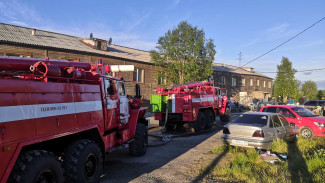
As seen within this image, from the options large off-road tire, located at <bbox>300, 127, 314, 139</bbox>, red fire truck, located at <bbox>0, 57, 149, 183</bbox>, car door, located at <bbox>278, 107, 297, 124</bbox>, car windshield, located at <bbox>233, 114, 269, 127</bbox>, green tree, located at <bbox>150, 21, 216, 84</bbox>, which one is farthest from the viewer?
green tree, located at <bbox>150, 21, 216, 84</bbox>

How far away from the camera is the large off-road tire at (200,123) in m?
12.3

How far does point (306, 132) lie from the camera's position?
10.2 meters

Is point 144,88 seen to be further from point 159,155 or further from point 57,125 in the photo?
point 57,125

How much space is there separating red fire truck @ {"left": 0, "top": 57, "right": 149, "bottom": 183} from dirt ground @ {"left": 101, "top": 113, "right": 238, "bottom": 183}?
686 millimetres

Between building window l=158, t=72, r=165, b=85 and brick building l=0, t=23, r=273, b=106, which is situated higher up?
brick building l=0, t=23, r=273, b=106

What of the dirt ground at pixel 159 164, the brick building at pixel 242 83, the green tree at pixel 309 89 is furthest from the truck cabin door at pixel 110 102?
the green tree at pixel 309 89

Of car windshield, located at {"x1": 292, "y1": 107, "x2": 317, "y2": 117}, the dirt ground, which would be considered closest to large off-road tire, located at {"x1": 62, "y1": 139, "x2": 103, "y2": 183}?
the dirt ground

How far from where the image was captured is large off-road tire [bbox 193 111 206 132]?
1231cm

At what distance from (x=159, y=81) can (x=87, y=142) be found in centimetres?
2183

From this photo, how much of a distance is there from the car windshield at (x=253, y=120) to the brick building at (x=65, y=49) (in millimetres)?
15006

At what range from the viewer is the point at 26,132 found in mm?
3418

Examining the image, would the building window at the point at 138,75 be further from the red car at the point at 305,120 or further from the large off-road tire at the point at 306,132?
the large off-road tire at the point at 306,132

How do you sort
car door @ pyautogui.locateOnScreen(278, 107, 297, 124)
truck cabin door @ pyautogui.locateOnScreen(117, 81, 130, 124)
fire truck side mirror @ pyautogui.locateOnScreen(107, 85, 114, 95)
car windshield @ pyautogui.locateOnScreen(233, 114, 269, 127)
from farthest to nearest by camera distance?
car door @ pyautogui.locateOnScreen(278, 107, 297, 124)
car windshield @ pyautogui.locateOnScreen(233, 114, 269, 127)
truck cabin door @ pyautogui.locateOnScreen(117, 81, 130, 124)
fire truck side mirror @ pyautogui.locateOnScreen(107, 85, 114, 95)

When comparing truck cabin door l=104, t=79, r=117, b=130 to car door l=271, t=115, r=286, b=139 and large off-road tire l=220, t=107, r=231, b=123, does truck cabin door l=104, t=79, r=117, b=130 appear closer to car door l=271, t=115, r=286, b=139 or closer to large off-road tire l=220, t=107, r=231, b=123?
car door l=271, t=115, r=286, b=139
